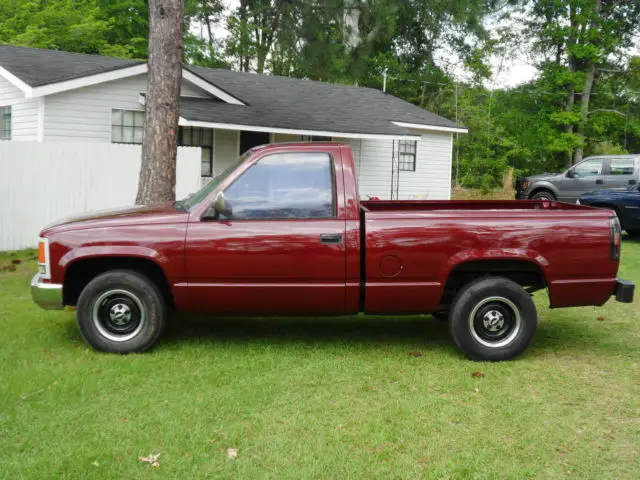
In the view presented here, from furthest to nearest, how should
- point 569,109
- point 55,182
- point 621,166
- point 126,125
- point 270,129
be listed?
point 569,109 → point 621,166 → point 270,129 → point 126,125 → point 55,182

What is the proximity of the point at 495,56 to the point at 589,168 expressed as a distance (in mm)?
19840

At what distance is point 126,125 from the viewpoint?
687 inches

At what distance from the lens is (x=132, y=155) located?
13.3 meters

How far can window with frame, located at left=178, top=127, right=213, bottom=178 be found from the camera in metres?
18.9

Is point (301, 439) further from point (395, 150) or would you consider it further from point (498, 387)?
point (395, 150)

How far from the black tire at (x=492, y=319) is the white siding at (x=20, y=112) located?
44.3 ft

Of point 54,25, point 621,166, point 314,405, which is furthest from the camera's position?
point 54,25

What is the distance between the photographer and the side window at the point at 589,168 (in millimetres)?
19047

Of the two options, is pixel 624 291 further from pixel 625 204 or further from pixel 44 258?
pixel 625 204

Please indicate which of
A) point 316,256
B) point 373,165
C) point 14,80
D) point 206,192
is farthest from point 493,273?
point 373,165

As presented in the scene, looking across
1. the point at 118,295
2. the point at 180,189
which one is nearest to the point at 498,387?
the point at 118,295

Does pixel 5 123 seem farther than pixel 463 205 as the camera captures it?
Yes

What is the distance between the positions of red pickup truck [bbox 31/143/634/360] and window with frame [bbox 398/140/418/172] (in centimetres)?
1758

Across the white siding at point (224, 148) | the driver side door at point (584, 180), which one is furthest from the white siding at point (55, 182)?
the driver side door at point (584, 180)
